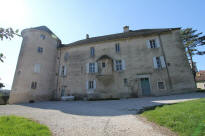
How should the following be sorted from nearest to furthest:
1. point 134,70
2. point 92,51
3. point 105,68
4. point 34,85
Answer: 1. point 134,70
2. point 105,68
3. point 34,85
4. point 92,51

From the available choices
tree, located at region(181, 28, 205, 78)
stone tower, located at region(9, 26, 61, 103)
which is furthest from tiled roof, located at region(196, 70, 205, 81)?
stone tower, located at region(9, 26, 61, 103)

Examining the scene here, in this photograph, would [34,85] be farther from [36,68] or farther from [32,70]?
[36,68]

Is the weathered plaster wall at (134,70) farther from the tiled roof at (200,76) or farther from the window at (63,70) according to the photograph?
the tiled roof at (200,76)

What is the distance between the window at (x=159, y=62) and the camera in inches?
518

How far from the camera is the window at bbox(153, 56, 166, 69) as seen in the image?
518 inches

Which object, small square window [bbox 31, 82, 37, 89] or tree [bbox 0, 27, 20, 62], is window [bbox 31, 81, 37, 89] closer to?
small square window [bbox 31, 82, 37, 89]

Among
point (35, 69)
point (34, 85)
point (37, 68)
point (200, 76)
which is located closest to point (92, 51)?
point (37, 68)

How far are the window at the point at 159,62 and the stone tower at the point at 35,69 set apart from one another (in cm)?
1602

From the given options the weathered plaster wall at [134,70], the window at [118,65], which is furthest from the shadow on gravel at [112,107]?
the window at [118,65]

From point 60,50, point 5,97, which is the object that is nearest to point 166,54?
point 60,50

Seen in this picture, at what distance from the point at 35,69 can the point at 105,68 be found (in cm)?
1046

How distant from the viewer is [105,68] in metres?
14.3

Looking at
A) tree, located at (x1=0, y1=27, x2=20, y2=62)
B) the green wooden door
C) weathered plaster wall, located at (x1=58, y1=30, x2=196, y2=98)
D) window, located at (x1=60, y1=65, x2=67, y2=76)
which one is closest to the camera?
tree, located at (x1=0, y1=27, x2=20, y2=62)

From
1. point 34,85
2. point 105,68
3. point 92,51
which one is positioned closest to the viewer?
point 105,68
